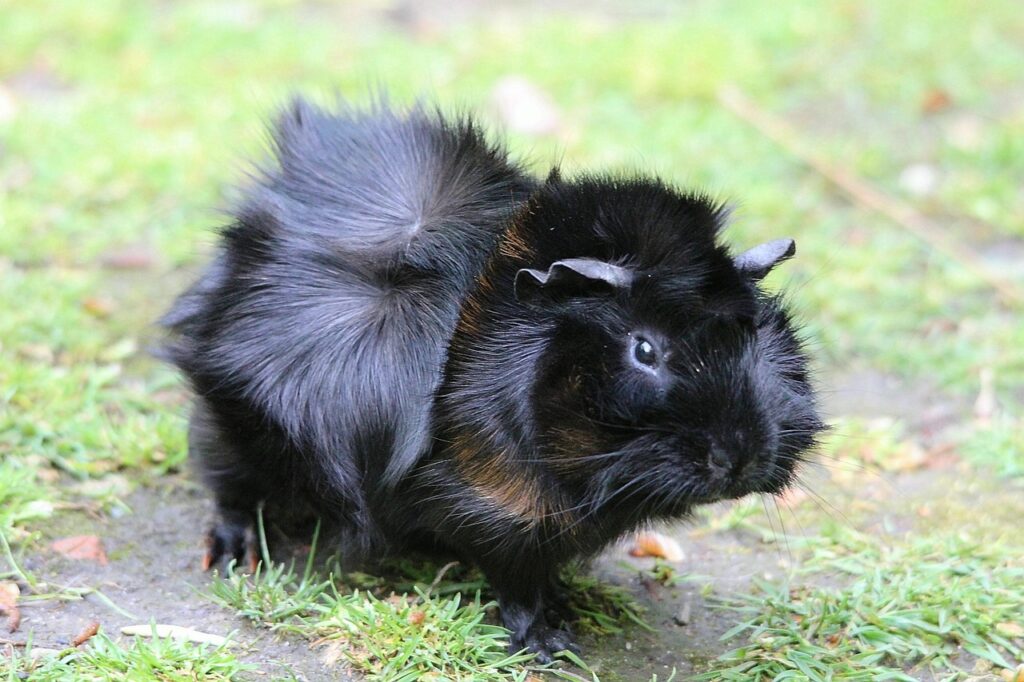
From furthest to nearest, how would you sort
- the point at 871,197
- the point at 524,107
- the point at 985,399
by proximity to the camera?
the point at 524,107 → the point at 871,197 → the point at 985,399

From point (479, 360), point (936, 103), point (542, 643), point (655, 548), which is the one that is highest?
point (936, 103)

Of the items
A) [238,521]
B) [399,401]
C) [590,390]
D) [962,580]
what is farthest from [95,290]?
[962,580]

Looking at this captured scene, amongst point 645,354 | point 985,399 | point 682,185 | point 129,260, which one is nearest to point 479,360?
point 645,354

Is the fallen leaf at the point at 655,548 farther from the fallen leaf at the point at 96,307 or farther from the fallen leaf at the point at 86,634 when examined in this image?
the fallen leaf at the point at 96,307

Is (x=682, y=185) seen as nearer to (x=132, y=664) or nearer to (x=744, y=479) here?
(x=744, y=479)

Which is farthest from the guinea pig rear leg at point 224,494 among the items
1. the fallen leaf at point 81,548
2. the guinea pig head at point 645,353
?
the guinea pig head at point 645,353

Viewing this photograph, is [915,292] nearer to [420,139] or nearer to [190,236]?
[420,139]

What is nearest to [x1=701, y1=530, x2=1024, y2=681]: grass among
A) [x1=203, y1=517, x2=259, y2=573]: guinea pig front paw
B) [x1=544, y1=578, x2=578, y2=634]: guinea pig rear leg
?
[x1=544, y1=578, x2=578, y2=634]: guinea pig rear leg
